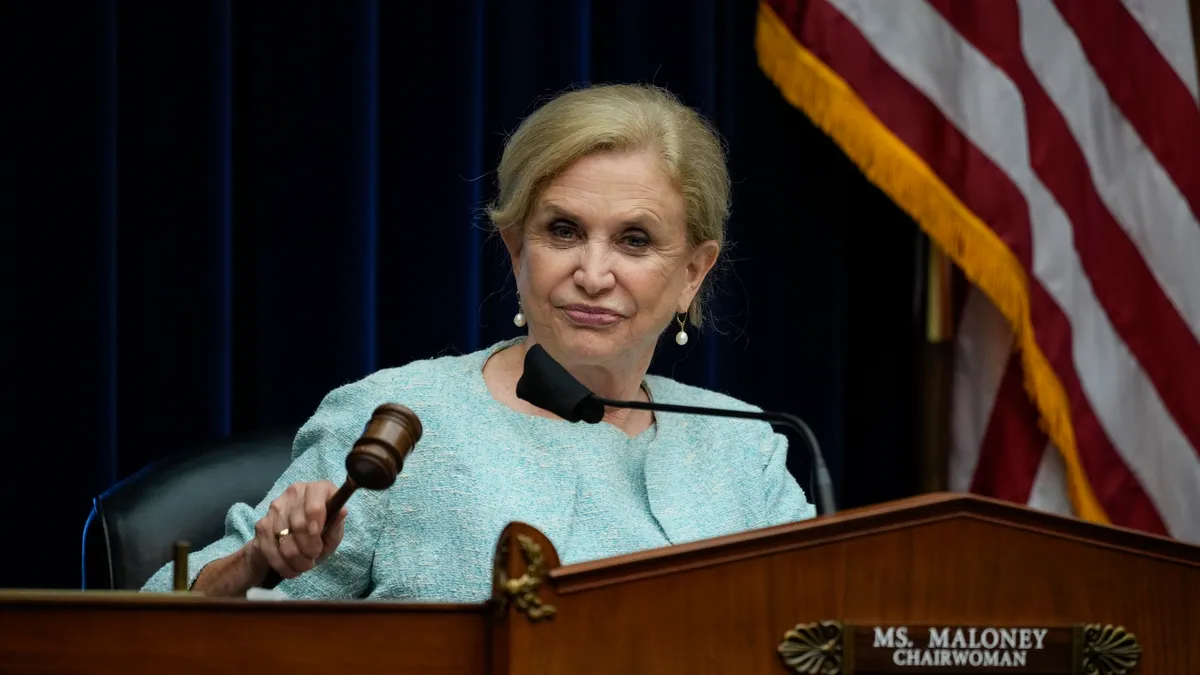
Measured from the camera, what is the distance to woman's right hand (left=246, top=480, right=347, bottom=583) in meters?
1.18

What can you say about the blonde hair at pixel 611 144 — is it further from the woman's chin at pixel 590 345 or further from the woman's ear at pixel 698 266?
the woman's chin at pixel 590 345

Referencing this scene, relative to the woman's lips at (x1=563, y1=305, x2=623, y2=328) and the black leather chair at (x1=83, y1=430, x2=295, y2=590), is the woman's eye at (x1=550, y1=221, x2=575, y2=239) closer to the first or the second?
the woman's lips at (x1=563, y1=305, x2=623, y2=328)

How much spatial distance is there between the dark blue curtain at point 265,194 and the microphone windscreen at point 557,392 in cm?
140

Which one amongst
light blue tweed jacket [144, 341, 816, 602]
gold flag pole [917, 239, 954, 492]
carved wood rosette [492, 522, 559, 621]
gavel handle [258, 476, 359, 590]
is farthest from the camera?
gold flag pole [917, 239, 954, 492]

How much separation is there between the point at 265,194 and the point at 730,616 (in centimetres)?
180

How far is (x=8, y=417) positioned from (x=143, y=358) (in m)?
0.24

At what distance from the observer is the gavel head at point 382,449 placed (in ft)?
3.16

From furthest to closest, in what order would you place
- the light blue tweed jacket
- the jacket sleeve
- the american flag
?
1. the american flag
2. the jacket sleeve
3. the light blue tweed jacket

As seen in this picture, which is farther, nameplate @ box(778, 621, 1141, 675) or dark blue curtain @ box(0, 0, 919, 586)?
dark blue curtain @ box(0, 0, 919, 586)

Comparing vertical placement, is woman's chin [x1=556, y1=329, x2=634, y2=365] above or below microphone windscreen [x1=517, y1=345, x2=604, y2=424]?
above

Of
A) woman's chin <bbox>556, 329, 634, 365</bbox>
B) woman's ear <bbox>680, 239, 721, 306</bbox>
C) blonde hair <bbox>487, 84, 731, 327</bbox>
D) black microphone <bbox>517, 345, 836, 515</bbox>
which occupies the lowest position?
black microphone <bbox>517, 345, 836, 515</bbox>

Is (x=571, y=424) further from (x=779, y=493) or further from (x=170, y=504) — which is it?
(x=170, y=504)

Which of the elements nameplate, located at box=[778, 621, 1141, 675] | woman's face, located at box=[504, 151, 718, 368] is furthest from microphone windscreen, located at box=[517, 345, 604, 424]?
woman's face, located at box=[504, 151, 718, 368]

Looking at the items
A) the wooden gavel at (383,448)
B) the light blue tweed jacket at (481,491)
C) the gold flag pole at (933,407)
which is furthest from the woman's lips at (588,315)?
the gold flag pole at (933,407)
